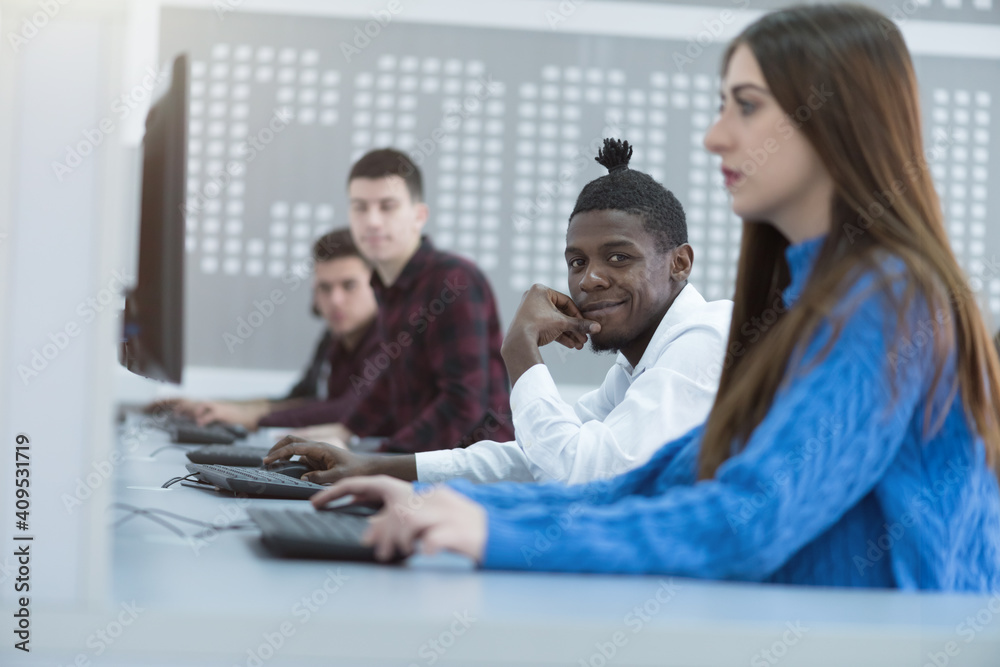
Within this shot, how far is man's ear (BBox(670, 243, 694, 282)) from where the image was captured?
1.57 metres

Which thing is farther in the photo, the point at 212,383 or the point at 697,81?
the point at 212,383

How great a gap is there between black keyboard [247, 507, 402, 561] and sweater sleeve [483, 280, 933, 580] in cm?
10

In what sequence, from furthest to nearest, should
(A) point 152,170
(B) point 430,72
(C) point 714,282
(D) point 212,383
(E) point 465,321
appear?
(D) point 212,383, (B) point 430,72, (C) point 714,282, (E) point 465,321, (A) point 152,170

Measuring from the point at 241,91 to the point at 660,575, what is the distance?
3021 mm

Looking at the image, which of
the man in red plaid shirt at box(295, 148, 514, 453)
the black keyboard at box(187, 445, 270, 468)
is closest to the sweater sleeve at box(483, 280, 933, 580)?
the black keyboard at box(187, 445, 270, 468)

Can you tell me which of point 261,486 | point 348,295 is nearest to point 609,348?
point 261,486

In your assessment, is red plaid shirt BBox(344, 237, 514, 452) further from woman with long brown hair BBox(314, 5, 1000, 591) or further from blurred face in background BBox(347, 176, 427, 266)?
woman with long brown hair BBox(314, 5, 1000, 591)

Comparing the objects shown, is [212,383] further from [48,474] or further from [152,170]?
[48,474]

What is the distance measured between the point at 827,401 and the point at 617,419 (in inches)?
24.9

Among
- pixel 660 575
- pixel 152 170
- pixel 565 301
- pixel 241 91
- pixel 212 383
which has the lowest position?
pixel 212 383

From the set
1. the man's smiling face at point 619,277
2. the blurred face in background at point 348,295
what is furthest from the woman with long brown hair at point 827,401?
the blurred face in background at point 348,295

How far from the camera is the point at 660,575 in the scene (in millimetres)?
679

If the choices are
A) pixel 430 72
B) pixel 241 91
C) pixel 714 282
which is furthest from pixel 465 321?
pixel 241 91

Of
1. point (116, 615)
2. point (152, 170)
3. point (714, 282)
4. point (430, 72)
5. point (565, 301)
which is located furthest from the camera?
point (430, 72)
